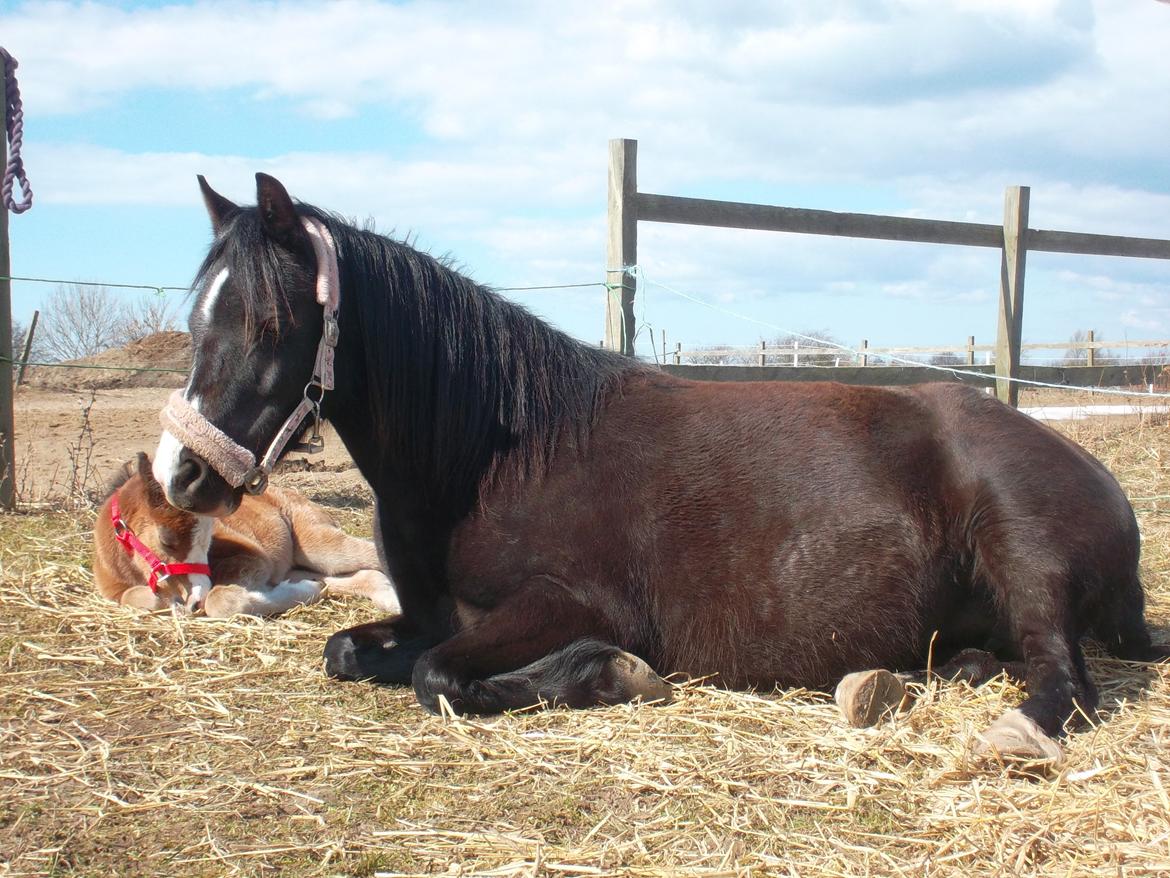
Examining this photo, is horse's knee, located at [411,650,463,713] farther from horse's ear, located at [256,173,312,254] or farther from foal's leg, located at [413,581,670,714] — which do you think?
horse's ear, located at [256,173,312,254]

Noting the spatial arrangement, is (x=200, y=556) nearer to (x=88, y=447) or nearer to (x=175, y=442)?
(x=175, y=442)

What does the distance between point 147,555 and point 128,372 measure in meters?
17.0

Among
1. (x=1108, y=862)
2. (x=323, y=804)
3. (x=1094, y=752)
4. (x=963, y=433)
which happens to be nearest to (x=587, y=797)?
(x=323, y=804)

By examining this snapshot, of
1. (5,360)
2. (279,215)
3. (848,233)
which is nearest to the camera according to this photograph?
(279,215)

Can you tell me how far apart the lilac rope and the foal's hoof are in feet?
18.3

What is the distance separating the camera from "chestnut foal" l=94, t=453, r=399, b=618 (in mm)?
4625

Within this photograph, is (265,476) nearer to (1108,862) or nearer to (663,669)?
(663,669)

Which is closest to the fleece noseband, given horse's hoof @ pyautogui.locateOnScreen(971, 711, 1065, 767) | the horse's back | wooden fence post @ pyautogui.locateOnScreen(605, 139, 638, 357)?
the horse's back

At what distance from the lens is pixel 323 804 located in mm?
2451

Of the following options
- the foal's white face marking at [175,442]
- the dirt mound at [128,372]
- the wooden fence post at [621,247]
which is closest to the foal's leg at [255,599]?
the foal's white face marking at [175,442]

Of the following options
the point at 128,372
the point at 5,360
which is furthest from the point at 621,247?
the point at 128,372

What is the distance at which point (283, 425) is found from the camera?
315 cm

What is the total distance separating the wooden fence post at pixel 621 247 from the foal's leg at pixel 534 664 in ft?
10.8

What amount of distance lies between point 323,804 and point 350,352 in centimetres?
151
